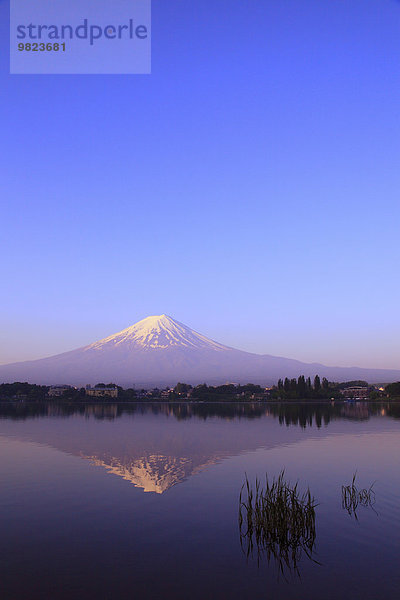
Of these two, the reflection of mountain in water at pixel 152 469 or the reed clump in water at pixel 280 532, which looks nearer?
the reed clump in water at pixel 280 532

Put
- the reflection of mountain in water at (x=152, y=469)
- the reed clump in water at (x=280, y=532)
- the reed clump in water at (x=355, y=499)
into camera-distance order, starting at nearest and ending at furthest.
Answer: the reed clump in water at (x=280, y=532) → the reed clump in water at (x=355, y=499) → the reflection of mountain in water at (x=152, y=469)

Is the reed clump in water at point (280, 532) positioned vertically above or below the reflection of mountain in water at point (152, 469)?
above

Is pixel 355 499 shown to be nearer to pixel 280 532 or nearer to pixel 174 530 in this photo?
pixel 280 532

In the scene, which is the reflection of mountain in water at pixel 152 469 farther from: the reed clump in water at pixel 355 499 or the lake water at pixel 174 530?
the reed clump in water at pixel 355 499

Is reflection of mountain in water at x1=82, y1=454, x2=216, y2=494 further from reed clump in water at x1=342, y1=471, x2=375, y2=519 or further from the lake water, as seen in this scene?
reed clump in water at x1=342, y1=471, x2=375, y2=519

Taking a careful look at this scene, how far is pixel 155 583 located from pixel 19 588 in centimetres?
354

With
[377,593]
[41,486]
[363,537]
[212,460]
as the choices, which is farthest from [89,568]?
[212,460]

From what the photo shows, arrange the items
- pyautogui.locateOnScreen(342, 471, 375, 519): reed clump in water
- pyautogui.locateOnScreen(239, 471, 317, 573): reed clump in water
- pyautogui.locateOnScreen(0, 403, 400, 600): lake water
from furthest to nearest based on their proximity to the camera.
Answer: pyautogui.locateOnScreen(342, 471, 375, 519): reed clump in water, pyautogui.locateOnScreen(239, 471, 317, 573): reed clump in water, pyautogui.locateOnScreen(0, 403, 400, 600): lake water

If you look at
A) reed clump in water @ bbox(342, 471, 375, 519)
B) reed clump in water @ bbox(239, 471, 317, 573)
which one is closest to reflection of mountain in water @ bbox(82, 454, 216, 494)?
reed clump in water @ bbox(239, 471, 317, 573)

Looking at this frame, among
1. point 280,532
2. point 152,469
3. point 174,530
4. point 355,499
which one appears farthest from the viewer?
point 152,469

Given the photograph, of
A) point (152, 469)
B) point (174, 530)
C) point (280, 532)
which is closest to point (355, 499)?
point (280, 532)

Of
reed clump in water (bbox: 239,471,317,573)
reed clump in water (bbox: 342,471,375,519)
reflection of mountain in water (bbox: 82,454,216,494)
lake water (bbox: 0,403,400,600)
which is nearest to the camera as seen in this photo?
lake water (bbox: 0,403,400,600)

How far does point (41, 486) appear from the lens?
25.8 meters

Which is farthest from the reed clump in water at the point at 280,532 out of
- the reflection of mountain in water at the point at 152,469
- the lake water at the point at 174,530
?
the reflection of mountain in water at the point at 152,469
